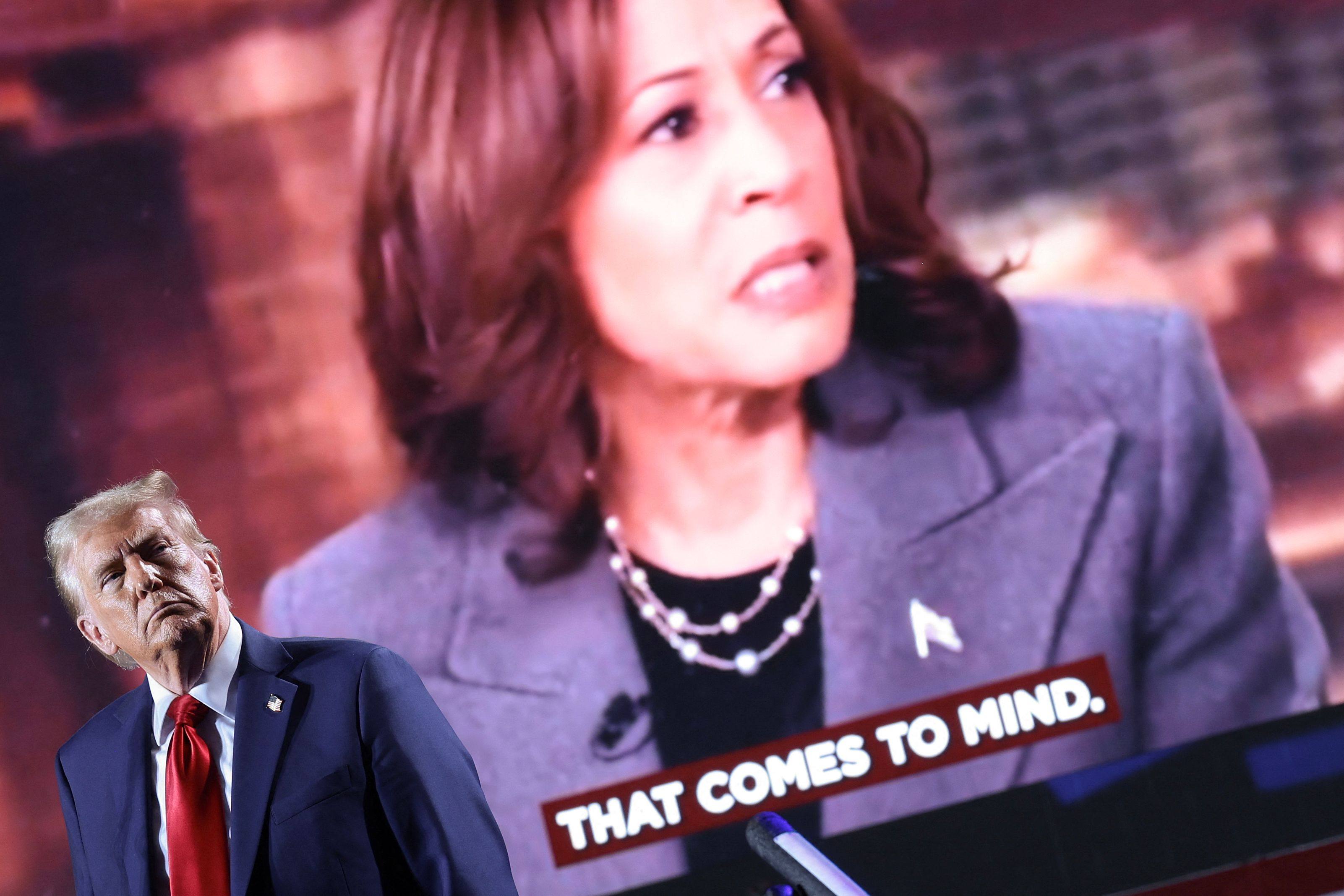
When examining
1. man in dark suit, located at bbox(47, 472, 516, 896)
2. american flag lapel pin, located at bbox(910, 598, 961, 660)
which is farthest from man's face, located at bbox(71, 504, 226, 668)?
american flag lapel pin, located at bbox(910, 598, 961, 660)

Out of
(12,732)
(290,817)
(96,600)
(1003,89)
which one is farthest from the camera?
(1003,89)

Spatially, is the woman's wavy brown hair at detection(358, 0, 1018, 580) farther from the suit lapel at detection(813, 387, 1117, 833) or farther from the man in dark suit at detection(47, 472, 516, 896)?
the man in dark suit at detection(47, 472, 516, 896)

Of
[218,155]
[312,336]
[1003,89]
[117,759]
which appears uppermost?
[218,155]

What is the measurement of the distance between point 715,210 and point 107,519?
1.42 metres

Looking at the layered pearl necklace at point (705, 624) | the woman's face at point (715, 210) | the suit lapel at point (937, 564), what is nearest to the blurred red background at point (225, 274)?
the woman's face at point (715, 210)

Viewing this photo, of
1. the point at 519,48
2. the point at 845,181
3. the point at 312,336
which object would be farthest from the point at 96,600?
the point at 845,181

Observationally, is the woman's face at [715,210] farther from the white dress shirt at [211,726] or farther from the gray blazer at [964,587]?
the white dress shirt at [211,726]

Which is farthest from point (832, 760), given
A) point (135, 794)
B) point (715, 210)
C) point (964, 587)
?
point (135, 794)

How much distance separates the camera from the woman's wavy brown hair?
2.64m

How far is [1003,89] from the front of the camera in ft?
9.17

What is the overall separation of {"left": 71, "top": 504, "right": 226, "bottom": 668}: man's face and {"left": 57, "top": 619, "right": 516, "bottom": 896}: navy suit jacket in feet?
0.25

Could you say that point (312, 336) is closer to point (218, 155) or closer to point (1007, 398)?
point (218, 155)

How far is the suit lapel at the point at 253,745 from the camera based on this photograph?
1.62 meters

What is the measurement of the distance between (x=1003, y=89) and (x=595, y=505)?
1339mm
